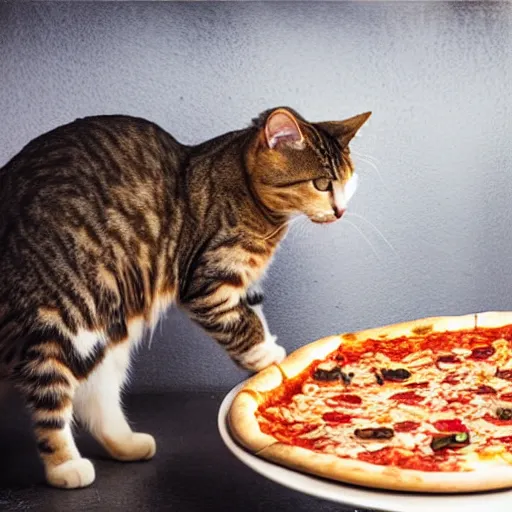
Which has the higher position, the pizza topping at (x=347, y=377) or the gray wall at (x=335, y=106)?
the gray wall at (x=335, y=106)

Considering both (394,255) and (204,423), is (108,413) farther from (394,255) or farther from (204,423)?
(394,255)

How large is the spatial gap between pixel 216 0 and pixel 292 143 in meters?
0.53

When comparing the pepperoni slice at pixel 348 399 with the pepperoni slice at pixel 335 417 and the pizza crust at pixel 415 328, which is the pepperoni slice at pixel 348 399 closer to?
the pepperoni slice at pixel 335 417

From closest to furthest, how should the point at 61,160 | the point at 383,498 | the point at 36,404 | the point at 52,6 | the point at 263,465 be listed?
the point at 383,498 < the point at 263,465 < the point at 36,404 < the point at 61,160 < the point at 52,6

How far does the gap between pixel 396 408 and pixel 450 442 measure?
0.63 feet

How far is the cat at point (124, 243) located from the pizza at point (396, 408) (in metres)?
0.15

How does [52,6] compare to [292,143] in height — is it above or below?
above

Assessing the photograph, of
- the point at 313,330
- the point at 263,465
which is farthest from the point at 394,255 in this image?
the point at 263,465

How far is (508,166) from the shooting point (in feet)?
7.71

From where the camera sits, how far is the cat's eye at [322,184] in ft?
6.12

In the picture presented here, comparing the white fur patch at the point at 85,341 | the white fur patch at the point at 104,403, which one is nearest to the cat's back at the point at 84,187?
the white fur patch at the point at 85,341

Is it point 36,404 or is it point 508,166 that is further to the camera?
point 508,166

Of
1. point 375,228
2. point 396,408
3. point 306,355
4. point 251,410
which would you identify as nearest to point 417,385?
point 396,408

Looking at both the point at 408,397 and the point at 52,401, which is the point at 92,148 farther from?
the point at 408,397
